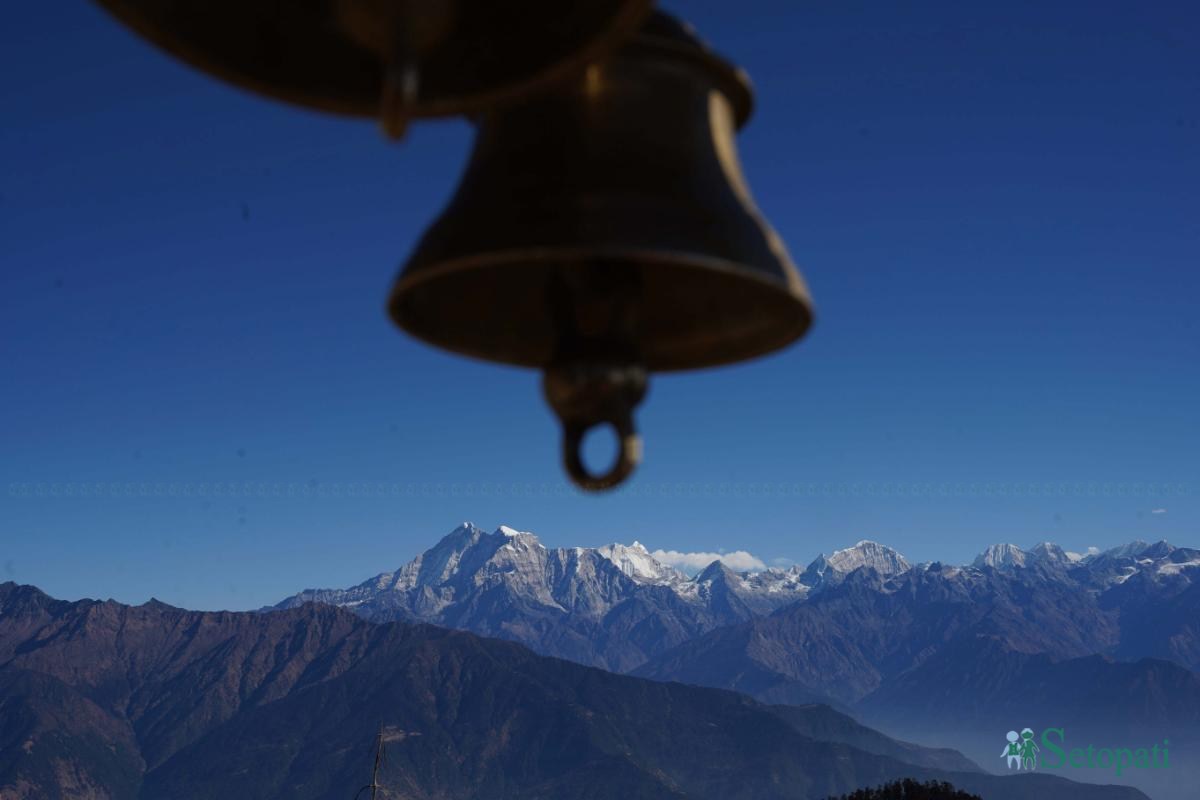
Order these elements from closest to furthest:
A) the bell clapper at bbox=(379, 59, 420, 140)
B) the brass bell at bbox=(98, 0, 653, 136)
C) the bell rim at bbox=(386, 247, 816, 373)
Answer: the bell clapper at bbox=(379, 59, 420, 140) < the brass bell at bbox=(98, 0, 653, 136) < the bell rim at bbox=(386, 247, 816, 373)

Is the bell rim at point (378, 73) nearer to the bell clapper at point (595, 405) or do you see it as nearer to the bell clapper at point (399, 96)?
the bell clapper at point (399, 96)

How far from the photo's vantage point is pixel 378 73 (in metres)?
2.08

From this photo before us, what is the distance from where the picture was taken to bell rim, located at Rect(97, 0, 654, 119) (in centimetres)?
175

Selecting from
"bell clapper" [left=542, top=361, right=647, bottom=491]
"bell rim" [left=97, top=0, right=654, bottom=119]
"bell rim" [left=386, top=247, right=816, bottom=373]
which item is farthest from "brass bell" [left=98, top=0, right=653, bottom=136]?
"bell clapper" [left=542, top=361, right=647, bottom=491]

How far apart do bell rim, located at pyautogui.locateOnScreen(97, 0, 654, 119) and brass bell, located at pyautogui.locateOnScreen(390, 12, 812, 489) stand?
323 millimetres

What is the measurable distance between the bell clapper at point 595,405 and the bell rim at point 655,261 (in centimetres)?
16

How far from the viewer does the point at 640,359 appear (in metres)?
2.42

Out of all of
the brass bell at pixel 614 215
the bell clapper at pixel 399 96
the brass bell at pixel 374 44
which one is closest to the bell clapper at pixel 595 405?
the brass bell at pixel 614 215

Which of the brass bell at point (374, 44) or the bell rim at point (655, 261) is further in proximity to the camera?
the bell rim at point (655, 261)

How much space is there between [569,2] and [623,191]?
44cm

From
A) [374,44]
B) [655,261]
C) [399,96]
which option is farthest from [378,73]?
[655,261]

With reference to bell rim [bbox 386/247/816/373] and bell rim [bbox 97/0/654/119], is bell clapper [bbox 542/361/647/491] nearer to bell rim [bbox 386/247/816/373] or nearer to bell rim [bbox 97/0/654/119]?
bell rim [bbox 386/247/816/373]

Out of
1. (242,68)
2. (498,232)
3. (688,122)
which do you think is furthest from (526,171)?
(242,68)

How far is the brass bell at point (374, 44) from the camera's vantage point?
5.88 ft
